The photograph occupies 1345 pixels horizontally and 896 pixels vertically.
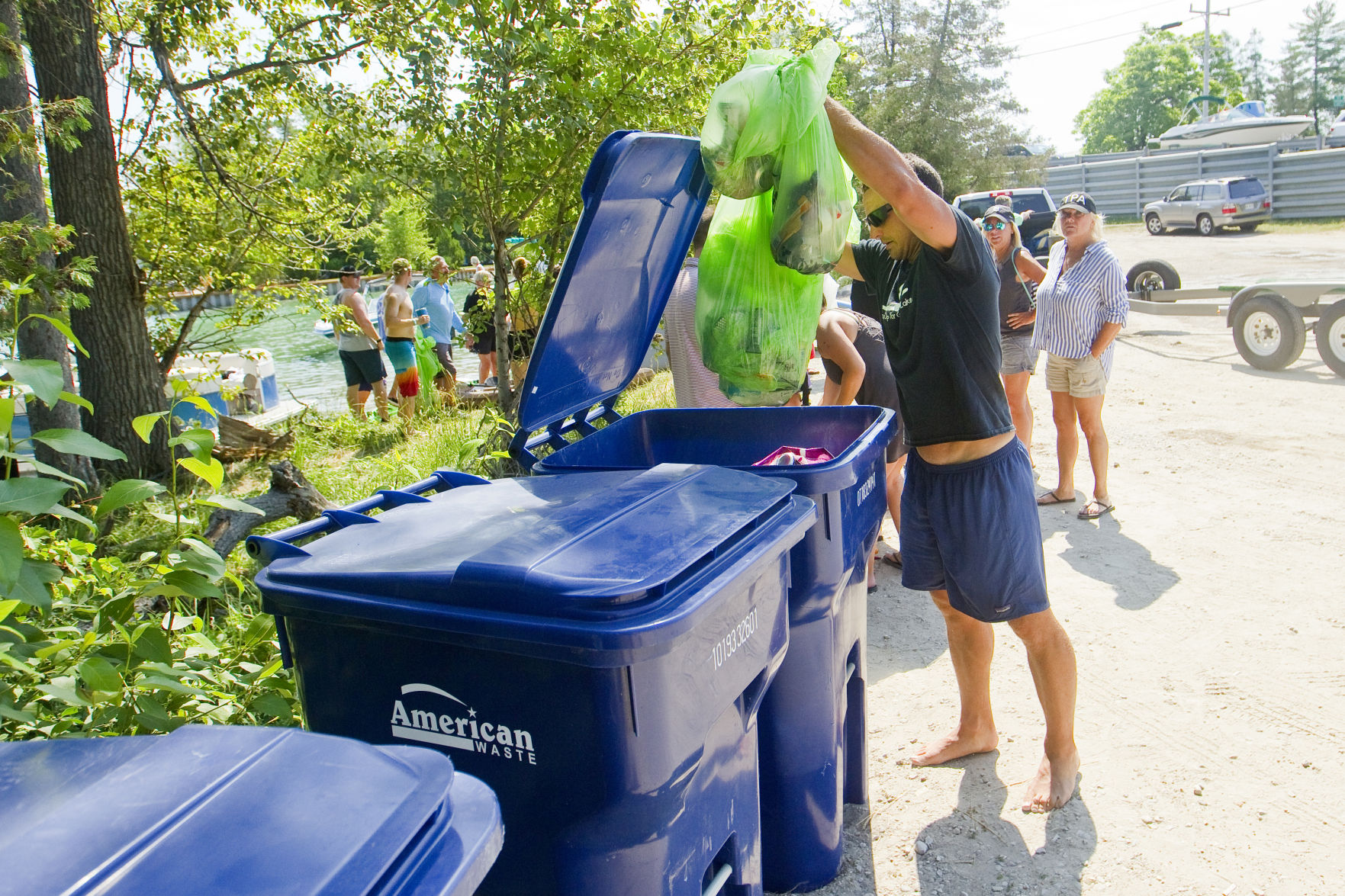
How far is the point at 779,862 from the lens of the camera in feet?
8.13

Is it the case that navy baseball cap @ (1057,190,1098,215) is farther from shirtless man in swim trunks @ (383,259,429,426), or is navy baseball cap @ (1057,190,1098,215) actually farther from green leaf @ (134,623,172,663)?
shirtless man in swim trunks @ (383,259,429,426)

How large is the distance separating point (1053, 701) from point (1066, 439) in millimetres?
3151

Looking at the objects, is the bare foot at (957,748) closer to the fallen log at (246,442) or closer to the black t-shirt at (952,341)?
the black t-shirt at (952,341)

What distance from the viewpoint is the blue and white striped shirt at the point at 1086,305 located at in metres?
5.36

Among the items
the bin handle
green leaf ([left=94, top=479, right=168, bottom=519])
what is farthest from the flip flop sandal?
green leaf ([left=94, top=479, right=168, bottom=519])

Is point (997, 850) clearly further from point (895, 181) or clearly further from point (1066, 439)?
point (1066, 439)

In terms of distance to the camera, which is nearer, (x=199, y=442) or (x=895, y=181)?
(x=199, y=442)

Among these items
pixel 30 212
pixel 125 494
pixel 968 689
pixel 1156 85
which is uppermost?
pixel 1156 85

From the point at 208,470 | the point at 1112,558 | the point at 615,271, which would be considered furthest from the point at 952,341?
the point at 1112,558

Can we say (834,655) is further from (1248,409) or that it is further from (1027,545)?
(1248,409)

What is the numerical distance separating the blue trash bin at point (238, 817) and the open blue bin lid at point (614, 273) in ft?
5.18

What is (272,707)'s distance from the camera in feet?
7.62

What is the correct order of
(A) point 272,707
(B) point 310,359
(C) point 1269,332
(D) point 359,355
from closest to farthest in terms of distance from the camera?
1. (A) point 272,707
2. (C) point 1269,332
3. (D) point 359,355
4. (B) point 310,359

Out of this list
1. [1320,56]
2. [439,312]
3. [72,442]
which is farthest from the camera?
[1320,56]
